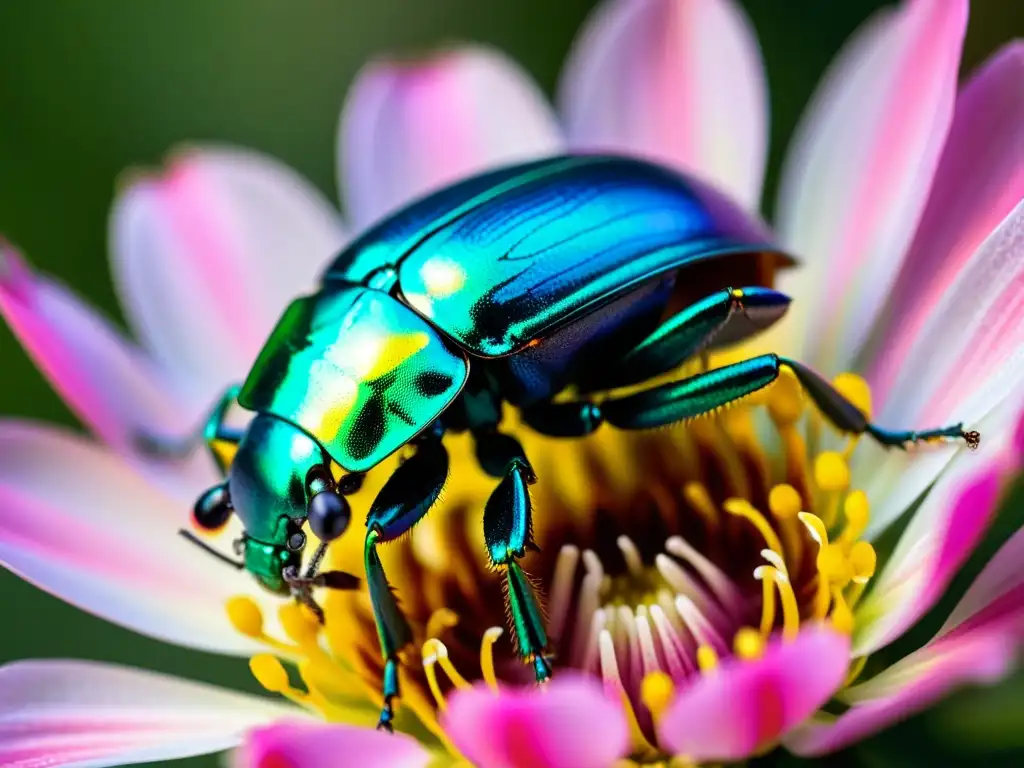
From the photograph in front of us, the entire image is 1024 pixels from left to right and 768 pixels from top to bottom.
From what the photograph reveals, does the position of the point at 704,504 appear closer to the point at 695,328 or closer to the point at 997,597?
the point at 695,328

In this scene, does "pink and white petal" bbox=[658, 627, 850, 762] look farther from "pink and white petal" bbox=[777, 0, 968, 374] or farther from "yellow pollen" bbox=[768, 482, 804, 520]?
"pink and white petal" bbox=[777, 0, 968, 374]

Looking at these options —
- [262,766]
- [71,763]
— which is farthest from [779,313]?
[71,763]

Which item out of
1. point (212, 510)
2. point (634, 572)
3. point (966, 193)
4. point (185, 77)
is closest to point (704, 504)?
point (634, 572)

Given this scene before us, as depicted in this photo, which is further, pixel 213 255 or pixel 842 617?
pixel 213 255

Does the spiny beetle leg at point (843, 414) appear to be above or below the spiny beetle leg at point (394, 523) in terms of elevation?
above

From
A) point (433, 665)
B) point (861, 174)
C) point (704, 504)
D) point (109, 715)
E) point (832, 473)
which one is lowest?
point (109, 715)

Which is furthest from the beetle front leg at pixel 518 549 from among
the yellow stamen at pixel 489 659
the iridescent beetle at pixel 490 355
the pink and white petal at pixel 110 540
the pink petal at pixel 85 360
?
the pink petal at pixel 85 360

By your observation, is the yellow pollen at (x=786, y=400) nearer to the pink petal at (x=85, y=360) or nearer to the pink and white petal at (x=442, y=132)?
the pink and white petal at (x=442, y=132)
